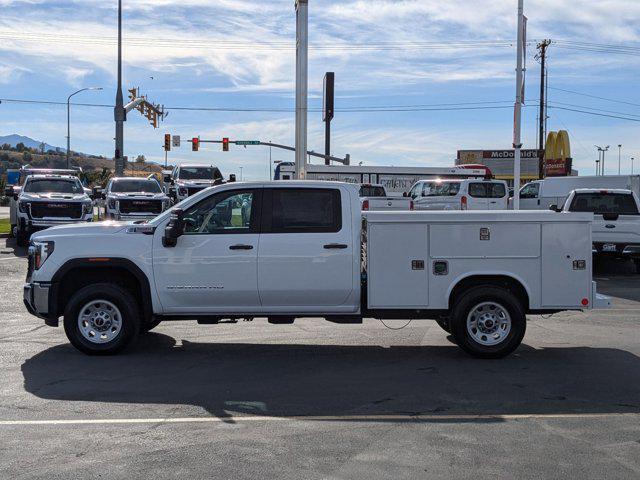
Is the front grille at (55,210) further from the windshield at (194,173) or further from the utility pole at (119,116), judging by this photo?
the utility pole at (119,116)

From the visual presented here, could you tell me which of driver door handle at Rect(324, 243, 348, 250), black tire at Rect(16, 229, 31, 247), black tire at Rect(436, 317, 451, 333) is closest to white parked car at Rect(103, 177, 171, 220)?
black tire at Rect(16, 229, 31, 247)

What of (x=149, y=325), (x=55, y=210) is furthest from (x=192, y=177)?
(x=149, y=325)

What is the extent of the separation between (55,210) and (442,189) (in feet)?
44.0

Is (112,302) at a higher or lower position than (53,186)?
lower

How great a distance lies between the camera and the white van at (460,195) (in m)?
26.7

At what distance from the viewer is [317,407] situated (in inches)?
256

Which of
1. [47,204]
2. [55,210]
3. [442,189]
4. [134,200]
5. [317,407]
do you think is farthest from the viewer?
[442,189]

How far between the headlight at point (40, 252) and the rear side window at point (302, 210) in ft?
8.03

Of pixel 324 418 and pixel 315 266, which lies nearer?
pixel 324 418

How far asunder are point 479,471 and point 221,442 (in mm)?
1878

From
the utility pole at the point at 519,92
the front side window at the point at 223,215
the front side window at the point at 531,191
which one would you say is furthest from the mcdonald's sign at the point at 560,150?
the front side window at the point at 223,215

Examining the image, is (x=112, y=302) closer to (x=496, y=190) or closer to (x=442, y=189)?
(x=442, y=189)

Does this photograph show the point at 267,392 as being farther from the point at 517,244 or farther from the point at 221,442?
the point at 517,244

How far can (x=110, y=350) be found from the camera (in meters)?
8.51
